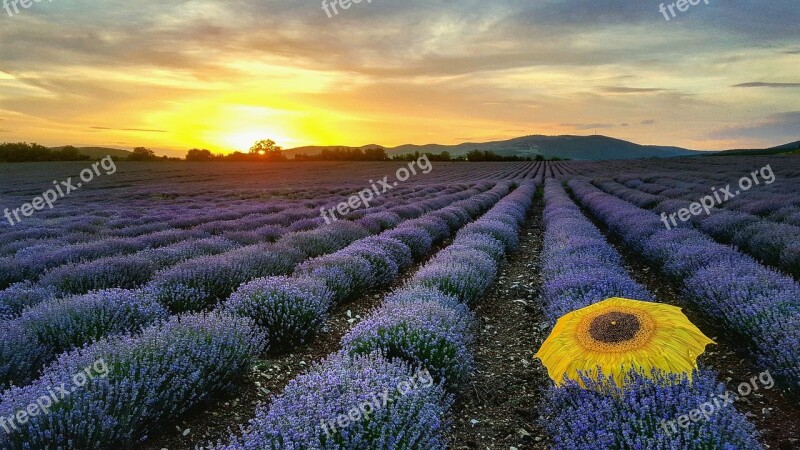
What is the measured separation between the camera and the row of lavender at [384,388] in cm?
221

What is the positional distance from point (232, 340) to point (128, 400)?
849 mm

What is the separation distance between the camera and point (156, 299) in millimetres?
4715

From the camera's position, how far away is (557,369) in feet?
9.39

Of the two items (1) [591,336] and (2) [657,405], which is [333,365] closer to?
(1) [591,336]

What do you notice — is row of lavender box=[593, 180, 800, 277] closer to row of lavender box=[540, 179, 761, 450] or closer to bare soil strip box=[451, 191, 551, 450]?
bare soil strip box=[451, 191, 551, 450]

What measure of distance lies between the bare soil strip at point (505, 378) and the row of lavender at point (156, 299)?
1.77 metres

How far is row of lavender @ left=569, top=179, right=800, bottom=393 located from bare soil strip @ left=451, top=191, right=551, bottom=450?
149 centimetres

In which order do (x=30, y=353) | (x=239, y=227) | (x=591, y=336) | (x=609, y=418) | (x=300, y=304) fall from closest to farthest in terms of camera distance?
(x=609, y=418) → (x=591, y=336) → (x=30, y=353) → (x=300, y=304) → (x=239, y=227)

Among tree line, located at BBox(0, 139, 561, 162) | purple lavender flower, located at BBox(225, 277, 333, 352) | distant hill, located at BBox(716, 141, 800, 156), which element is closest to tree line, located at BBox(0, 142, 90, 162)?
tree line, located at BBox(0, 139, 561, 162)

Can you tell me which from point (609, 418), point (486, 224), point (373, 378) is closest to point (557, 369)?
point (609, 418)

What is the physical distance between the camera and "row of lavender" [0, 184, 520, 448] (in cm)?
238

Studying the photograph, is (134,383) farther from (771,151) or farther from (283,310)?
(771,151)

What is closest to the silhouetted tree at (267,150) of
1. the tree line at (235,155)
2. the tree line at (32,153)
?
the tree line at (235,155)

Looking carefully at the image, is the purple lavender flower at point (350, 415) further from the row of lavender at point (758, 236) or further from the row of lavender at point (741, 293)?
the row of lavender at point (758, 236)
